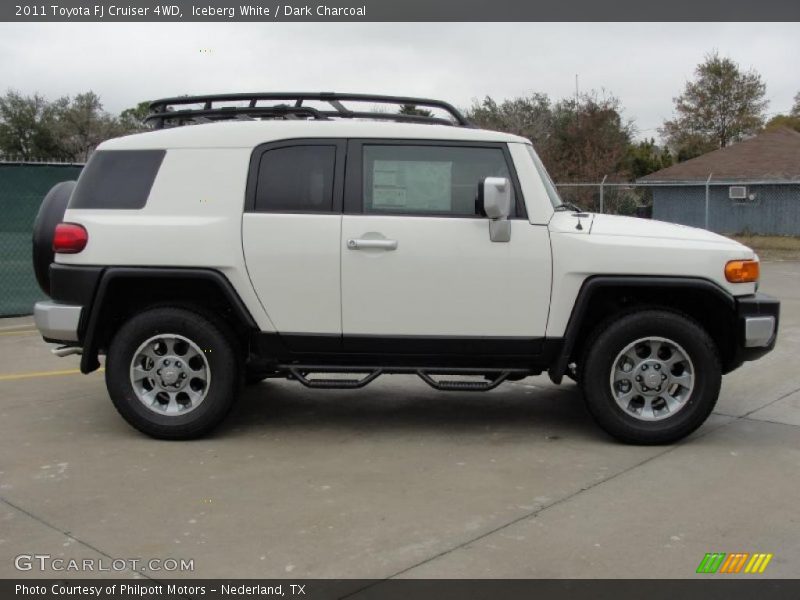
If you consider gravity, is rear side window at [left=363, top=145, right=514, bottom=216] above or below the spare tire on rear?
above

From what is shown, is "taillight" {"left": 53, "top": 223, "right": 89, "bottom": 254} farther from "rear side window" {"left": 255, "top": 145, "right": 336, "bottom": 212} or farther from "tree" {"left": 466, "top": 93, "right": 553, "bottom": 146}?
"tree" {"left": 466, "top": 93, "right": 553, "bottom": 146}

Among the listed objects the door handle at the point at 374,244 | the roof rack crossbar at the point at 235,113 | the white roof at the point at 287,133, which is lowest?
the door handle at the point at 374,244

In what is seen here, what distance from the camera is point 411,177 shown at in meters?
5.34

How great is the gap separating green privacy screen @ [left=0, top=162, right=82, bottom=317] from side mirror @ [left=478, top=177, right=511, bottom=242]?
25.8ft

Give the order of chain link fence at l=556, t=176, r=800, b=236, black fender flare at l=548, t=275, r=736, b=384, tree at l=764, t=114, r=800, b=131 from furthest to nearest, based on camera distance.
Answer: tree at l=764, t=114, r=800, b=131 < chain link fence at l=556, t=176, r=800, b=236 < black fender flare at l=548, t=275, r=736, b=384

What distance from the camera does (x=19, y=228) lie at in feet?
36.9

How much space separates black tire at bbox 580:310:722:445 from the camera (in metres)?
5.16

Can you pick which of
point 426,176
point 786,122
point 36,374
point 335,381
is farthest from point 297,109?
point 786,122

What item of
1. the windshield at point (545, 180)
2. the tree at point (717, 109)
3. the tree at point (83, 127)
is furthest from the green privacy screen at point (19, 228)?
the tree at point (717, 109)

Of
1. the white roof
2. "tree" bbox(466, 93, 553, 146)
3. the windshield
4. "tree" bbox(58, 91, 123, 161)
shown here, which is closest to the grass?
"tree" bbox(466, 93, 553, 146)

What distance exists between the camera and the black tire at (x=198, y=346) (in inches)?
209

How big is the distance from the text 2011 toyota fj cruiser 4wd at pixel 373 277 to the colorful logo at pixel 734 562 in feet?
5.12

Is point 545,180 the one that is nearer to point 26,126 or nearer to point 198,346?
point 198,346

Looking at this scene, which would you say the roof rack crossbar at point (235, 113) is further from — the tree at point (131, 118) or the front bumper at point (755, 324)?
the tree at point (131, 118)
